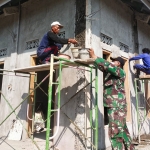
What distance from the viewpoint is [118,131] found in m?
3.81

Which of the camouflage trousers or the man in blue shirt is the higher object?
the man in blue shirt

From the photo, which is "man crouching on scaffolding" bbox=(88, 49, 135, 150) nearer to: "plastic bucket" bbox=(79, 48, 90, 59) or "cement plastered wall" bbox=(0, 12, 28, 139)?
"plastic bucket" bbox=(79, 48, 90, 59)

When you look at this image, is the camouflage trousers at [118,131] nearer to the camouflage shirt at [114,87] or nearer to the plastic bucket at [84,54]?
the camouflage shirt at [114,87]

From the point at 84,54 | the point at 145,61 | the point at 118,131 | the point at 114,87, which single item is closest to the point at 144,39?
the point at 145,61

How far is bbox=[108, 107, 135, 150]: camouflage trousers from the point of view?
3.78m

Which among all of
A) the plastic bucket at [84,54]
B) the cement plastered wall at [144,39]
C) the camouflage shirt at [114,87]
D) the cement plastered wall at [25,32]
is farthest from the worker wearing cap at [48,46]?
the cement plastered wall at [144,39]

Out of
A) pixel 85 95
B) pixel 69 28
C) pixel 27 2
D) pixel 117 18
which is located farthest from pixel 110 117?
pixel 27 2

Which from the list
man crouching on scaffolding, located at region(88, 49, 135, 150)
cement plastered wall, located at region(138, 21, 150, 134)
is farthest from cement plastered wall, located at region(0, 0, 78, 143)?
cement plastered wall, located at region(138, 21, 150, 134)

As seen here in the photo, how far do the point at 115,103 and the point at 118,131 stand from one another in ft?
1.79

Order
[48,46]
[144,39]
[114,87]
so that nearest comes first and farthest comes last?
[114,87] < [48,46] < [144,39]

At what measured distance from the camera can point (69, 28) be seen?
4961mm

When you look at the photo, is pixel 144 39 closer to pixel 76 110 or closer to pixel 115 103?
pixel 115 103

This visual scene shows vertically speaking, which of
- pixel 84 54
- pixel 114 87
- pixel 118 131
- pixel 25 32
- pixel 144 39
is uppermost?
pixel 144 39

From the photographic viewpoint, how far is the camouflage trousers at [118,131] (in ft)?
12.4
